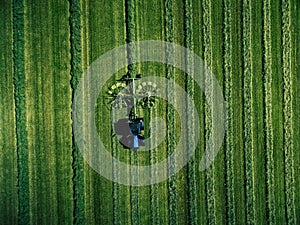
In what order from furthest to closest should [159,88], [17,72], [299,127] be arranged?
1. [299,127]
2. [159,88]
3. [17,72]

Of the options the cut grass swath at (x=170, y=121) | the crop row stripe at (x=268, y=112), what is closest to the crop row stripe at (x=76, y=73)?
the cut grass swath at (x=170, y=121)

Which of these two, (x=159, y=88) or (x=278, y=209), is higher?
(x=159, y=88)

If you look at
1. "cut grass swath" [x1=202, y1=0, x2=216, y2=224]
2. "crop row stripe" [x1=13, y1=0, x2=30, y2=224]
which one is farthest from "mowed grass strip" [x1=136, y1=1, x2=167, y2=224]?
"crop row stripe" [x1=13, y1=0, x2=30, y2=224]

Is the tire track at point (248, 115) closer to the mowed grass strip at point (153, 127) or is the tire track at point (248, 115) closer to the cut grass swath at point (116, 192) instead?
the mowed grass strip at point (153, 127)

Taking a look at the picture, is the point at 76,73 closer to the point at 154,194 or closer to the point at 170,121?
the point at 170,121

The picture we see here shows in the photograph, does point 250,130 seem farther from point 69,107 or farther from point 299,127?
point 69,107

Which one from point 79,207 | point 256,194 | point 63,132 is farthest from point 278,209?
point 63,132
